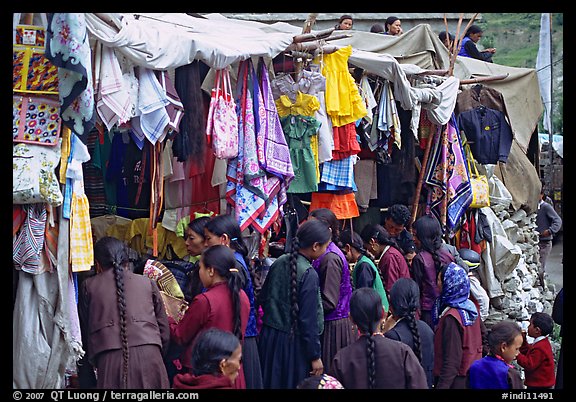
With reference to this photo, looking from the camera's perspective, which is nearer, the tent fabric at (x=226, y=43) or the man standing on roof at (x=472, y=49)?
the tent fabric at (x=226, y=43)

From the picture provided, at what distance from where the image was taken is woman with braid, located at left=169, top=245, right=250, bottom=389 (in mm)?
4652

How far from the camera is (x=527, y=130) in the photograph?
1096cm

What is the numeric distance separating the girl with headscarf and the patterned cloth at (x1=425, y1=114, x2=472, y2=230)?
109 inches

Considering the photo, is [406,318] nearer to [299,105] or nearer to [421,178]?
[299,105]

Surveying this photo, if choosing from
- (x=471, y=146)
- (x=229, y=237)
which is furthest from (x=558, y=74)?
(x=229, y=237)

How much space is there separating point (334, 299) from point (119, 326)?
156 cm

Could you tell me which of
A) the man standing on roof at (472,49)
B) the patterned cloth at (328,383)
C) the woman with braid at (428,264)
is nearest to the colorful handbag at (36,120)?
the patterned cloth at (328,383)

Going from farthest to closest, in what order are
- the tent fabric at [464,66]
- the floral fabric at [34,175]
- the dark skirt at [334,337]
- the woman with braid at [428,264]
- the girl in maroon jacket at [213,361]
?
the tent fabric at [464,66]
the woman with braid at [428,264]
the dark skirt at [334,337]
the floral fabric at [34,175]
the girl in maroon jacket at [213,361]

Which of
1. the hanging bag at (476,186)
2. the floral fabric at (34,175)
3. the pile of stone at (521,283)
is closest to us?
the floral fabric at (34,175)

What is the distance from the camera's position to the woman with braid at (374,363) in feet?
13.8

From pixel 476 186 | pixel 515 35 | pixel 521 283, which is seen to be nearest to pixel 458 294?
pixel 476 186

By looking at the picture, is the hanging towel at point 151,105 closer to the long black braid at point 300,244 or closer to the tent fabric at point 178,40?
the tent fabric at point 178,40

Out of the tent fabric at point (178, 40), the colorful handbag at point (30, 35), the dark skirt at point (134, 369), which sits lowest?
the dark skirt at point (134, 369)
